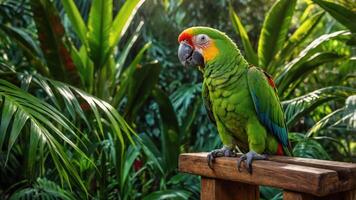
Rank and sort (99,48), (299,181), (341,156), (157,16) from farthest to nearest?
(157,16), (341,156), (99,48), (299,181)

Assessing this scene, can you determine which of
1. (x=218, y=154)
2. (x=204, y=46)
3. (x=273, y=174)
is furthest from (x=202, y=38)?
(x=273, y=174)

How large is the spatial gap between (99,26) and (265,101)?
0.91 metres

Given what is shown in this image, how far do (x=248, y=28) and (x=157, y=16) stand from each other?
25.3 inches

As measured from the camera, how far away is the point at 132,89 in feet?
6.51

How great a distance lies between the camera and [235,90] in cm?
110

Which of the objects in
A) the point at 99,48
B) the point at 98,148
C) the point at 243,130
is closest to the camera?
the point at 243,130

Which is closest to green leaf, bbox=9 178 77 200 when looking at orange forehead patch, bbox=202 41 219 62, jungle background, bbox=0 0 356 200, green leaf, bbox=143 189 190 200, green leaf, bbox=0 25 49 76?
jungle background, bbox=0 0 356 200

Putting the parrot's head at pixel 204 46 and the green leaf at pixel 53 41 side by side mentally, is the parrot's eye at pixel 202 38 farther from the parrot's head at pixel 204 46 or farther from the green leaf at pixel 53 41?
the green leaf at pixel 53 41

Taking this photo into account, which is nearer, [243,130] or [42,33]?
[243,130]

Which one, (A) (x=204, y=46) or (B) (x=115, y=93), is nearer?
(A) (x=204, y=46)

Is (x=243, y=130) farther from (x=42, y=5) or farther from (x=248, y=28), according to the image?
(x=248, y=28)

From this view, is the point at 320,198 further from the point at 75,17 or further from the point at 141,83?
the point at 75,17

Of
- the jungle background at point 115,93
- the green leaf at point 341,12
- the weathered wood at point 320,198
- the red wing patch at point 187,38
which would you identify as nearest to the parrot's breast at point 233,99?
the red wing patch at point 187,38

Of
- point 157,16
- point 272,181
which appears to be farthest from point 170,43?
point 272,181
